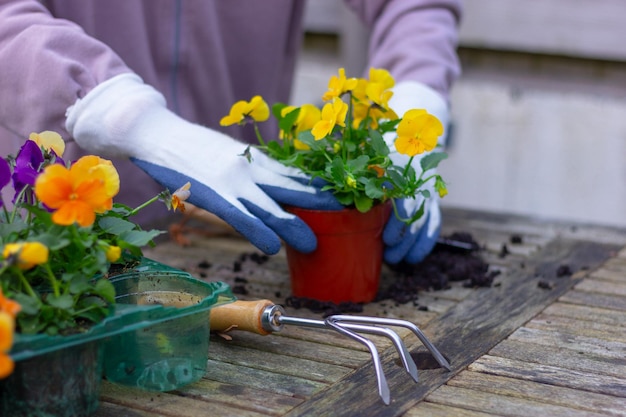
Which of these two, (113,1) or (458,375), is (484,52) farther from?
(458,375)

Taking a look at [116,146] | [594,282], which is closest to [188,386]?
[116,146]

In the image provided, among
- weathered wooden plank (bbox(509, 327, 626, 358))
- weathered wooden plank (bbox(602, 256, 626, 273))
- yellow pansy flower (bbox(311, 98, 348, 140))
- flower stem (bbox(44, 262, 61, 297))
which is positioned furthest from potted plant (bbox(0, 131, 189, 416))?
weathered wooden plank (bbox(602, 256, 626, 273))

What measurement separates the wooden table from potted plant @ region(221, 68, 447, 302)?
62 mm

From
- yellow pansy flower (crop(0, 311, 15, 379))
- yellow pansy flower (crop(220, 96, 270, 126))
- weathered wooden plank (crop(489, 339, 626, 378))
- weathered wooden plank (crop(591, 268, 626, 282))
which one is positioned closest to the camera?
yellow pansy flower (crop(0, 311, 15, 379))

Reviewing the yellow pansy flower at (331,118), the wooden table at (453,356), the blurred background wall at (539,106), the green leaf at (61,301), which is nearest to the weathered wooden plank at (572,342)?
the wooden table at (453,356)

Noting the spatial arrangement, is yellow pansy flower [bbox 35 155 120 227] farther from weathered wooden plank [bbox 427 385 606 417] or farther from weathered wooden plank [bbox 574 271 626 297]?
weathered wooden plank [bbox 574 271 626 297]

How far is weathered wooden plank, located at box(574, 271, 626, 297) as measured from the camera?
132cm

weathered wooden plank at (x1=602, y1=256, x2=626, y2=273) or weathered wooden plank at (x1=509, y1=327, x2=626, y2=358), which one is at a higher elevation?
weathered wooden plank at (x1=602, y1=256, x2=626, y2=273)

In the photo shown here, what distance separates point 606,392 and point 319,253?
46 centimetres

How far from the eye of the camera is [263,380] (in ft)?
3.11

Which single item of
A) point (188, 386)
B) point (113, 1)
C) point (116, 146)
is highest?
point (113, 1)

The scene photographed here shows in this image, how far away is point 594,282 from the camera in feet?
4.50

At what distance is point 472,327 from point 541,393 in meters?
0.23

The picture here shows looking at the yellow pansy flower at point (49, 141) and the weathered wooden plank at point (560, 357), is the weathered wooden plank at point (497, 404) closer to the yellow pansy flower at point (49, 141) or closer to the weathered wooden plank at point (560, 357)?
the weathered wooden plank at point (560, 357)
